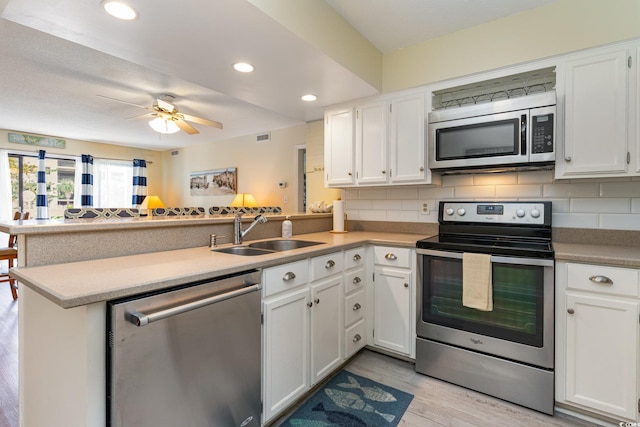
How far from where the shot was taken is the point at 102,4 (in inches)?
56.6

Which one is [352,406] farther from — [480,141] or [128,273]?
[480,141]

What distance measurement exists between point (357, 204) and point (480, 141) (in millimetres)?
1350

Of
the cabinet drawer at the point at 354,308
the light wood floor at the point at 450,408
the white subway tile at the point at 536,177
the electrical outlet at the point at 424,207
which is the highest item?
the white subway tile at the point at 536,177

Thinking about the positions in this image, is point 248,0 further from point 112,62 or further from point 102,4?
point 112,62

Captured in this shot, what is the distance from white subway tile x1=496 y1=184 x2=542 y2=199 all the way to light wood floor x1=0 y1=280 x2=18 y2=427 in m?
3.44

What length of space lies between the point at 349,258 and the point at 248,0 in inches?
64.8

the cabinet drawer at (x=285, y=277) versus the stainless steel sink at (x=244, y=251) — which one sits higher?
the stainless steel sink at (x=244, y=251)

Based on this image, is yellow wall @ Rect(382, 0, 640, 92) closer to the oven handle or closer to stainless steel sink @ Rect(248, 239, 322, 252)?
the oven handle

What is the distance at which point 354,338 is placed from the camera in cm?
230

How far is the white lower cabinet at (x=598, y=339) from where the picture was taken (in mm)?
1561

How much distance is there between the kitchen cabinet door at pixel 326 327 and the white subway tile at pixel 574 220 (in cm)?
161

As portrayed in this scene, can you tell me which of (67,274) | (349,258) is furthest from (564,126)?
(67,274)

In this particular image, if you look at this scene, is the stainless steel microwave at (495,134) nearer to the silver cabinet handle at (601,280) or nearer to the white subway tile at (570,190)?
the white subway tile at (570,190)

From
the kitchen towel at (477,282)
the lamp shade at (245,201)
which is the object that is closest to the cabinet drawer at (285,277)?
the kitchen towel at (477,282)
